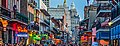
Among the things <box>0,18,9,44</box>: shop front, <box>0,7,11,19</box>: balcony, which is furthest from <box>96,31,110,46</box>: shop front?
<box>0,7,11,19</box>: balcony

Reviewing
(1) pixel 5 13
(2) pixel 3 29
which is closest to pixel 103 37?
(1) pixel 5 13

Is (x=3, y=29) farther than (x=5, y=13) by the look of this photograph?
No

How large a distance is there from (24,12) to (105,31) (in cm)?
1528

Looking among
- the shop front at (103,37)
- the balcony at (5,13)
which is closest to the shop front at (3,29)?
the balcony at (5,13)

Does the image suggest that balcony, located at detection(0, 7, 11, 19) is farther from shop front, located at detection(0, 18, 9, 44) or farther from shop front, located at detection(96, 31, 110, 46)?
shop front, located at detection(96, 31, 110, 46)

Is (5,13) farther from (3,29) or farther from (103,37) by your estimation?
(103,37)

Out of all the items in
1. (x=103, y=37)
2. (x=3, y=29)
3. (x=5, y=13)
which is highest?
(x=5, y=13)

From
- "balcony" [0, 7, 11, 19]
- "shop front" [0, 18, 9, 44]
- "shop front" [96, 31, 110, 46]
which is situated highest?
"balcony" [0, 7, 11, 19]

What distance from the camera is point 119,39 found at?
48.2 m

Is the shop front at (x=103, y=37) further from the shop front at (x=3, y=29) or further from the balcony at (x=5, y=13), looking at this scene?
the balcony at (x=5, y=13)

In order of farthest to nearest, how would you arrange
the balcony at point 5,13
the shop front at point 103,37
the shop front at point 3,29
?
1. the shop front at point 103,37
2. the balcony at point 5,13
3. the shop front at point 3,29

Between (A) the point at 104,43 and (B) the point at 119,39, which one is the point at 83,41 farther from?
(B) the point at 119,39

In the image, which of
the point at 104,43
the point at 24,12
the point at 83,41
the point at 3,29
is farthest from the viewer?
the point at 83,41

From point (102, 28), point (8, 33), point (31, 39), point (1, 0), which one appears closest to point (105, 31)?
point (102, 28)
